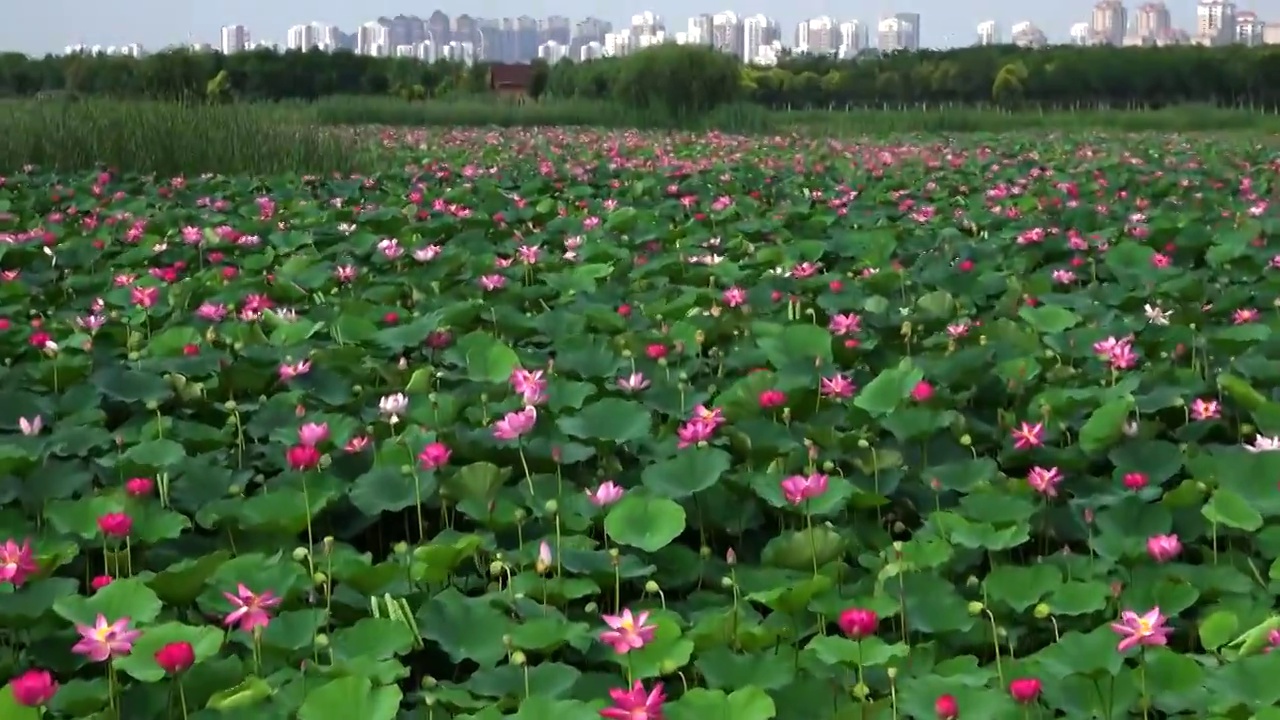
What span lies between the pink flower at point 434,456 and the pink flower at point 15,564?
506mm

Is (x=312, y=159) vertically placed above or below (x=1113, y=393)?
above

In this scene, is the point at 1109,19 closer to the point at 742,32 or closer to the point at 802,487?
the point at 742,32

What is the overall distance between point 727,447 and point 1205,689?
90 centimetres

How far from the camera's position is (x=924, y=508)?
1.79 metres

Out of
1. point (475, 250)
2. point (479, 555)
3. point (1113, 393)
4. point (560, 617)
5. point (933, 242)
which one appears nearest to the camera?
point (560, 617)

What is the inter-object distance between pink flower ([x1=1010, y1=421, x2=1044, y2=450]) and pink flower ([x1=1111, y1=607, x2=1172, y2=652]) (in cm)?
72

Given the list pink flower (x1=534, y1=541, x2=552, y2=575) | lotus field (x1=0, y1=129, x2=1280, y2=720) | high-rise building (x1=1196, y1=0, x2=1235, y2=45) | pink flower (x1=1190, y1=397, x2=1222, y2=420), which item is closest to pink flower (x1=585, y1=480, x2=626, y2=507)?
lotus field (x1=0, y1=129, x2=1280, y2=720)

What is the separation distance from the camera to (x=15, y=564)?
4.44 feet

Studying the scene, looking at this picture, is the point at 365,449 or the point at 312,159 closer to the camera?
the point at 365,449

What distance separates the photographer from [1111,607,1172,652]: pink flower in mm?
1162

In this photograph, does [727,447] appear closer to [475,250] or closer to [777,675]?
[777,675]

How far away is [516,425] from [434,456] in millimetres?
154

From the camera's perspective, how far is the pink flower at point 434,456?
1.70 metres

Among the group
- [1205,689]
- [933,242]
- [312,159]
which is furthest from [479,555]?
[312,159]
